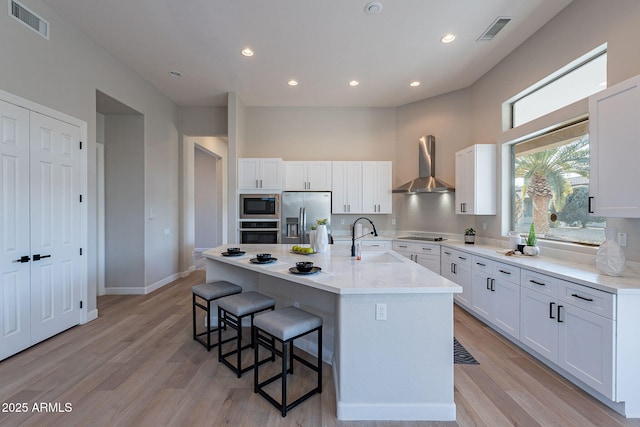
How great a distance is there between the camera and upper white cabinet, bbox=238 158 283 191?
4.99 m

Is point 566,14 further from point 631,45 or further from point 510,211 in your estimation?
point 510,211

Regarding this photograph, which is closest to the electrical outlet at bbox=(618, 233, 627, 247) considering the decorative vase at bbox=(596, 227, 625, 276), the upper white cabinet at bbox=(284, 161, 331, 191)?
the decorative vase at bbox=(596, 227, 625, 276)

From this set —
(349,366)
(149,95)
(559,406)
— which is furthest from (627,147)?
(149,95)

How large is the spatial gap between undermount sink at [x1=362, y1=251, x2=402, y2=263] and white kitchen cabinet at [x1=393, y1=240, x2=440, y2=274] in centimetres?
179

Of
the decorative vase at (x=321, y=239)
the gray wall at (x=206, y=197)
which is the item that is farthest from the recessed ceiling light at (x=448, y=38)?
the gray wall at (x=206, y=197)

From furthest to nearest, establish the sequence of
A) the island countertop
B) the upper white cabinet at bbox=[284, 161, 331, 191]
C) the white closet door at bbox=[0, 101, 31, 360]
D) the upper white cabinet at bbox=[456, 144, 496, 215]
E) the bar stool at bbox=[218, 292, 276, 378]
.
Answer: the upper white cabinet at bbox=[284, 161, 331, 191], the upper white cabinet at bbox=[456, 144, 496, 215], the white closet door at bbox=[0, 101, 31, 360], the bar stool at bbox=[218, 292, 276, 378], the island countertop

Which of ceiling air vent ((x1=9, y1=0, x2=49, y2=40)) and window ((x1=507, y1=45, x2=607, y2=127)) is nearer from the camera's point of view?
ceiling air vent ((x1=9, y1=0, x2=49, y2=40))

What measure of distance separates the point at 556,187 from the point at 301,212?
3563 mm

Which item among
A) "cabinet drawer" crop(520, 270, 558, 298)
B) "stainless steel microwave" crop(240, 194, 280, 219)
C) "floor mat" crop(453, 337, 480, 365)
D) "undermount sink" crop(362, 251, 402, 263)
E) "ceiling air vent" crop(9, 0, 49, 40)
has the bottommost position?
"floor mat" crop(453, 337, 480, 365)

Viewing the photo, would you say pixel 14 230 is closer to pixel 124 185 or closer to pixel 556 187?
pixel 124 185

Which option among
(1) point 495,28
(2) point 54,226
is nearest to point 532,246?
(1) point 495,28

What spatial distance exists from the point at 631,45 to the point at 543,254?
6.84 ft

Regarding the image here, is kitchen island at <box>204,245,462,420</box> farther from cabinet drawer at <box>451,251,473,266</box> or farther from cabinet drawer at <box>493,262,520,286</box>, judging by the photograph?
cabinet drawer at <box>451,251,473,266</box>

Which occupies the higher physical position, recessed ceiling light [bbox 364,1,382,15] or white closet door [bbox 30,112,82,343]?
recessed ceiling light [bbox 364,1,382,15]
